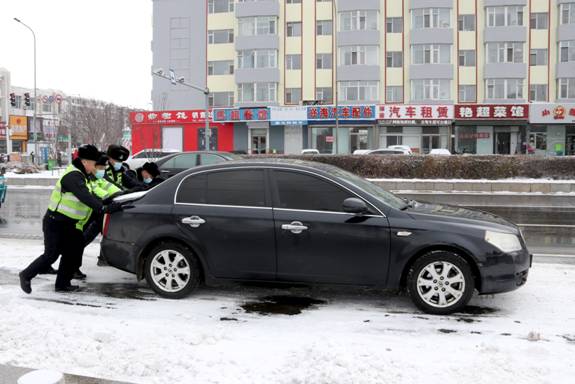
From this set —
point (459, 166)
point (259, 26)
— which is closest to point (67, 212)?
point (459, 166)

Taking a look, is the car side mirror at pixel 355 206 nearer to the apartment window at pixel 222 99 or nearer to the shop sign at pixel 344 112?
the shop sign at pixel 344 112

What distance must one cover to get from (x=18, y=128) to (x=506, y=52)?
1683 inches

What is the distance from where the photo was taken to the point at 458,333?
16.2 feet

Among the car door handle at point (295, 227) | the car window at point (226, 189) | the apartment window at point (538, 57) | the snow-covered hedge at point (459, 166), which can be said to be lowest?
the car door handle at point (295, 227)

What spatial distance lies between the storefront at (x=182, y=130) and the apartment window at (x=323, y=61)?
A: 374 inches

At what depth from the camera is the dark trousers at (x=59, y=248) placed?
6207 mm

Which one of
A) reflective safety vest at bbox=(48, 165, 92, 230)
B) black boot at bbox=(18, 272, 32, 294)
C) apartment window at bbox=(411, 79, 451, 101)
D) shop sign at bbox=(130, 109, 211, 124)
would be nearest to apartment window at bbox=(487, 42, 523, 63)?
apartment window at bbox=(411, 79, 451, 101)

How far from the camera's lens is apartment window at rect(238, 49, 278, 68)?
51.5 meters

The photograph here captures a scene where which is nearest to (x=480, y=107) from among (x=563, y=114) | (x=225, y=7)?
(x=563, y=114)

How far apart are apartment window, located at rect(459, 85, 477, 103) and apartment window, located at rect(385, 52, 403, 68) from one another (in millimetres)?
5539

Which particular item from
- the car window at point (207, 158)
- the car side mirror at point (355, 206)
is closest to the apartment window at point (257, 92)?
the car window at point (207, 158)

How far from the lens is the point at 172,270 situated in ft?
19.8

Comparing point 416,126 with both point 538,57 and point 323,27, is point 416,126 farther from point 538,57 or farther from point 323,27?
point 323,27

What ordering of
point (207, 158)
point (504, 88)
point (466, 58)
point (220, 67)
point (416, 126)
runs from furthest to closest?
1. point (220, 67)
2. point (466, 58)
3. point (504, 88)
4. point (416, 126)
5. point (207, 158)
